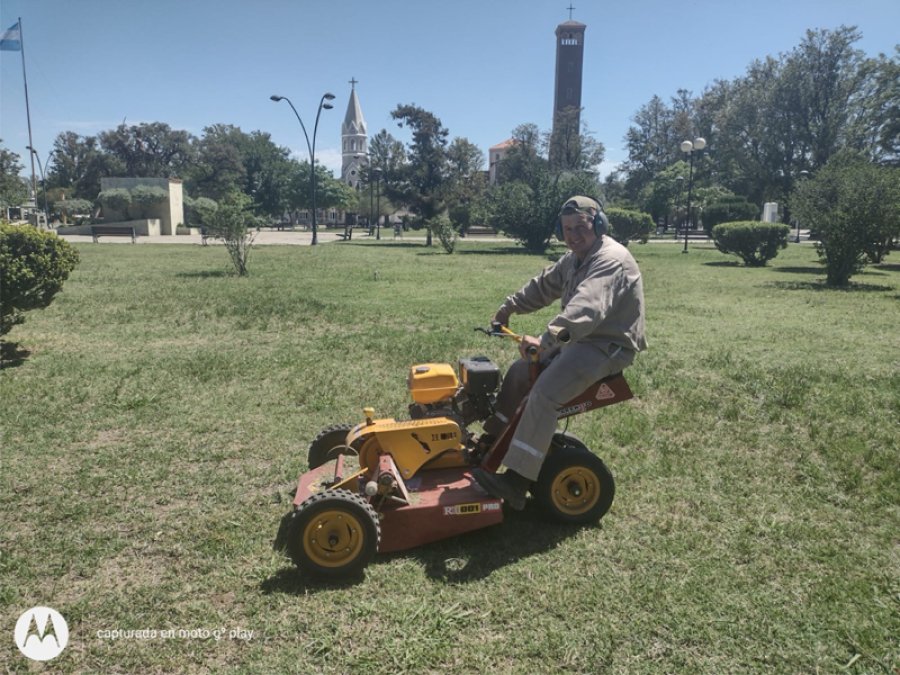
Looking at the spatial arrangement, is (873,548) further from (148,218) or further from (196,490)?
(148,218)

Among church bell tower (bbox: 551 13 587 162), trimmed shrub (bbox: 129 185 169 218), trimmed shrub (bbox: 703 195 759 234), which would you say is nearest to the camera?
trimmed shrub (bbox: 703 195 759 234)

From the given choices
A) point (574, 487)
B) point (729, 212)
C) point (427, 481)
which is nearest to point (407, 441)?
point (427, 481)

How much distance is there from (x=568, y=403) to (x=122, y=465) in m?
3.26

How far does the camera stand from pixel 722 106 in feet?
222

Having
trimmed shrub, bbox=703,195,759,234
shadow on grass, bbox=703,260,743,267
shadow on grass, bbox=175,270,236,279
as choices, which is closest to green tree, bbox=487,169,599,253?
shadow on grass, bbox=703,260,743,267

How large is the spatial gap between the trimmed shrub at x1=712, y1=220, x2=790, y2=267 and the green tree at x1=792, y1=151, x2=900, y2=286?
5.38 meters

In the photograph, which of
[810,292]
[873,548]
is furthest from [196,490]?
[810,292]

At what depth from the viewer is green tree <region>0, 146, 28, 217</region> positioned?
53219mm

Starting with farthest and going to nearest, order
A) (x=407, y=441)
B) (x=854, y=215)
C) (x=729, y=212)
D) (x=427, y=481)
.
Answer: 1. (x=729, y=212)
2. (x=854, y=215)
3. (x=427, y=481)
4. (x=407, y=441)

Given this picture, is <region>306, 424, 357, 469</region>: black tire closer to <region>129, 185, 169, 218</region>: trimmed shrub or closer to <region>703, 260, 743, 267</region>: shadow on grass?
<region>703, 260, 743, 267</region>: shadow on grass

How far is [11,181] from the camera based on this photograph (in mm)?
55906

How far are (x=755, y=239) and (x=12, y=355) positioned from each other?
21786mm

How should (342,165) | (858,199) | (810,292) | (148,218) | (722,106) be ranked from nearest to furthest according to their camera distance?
(810,292) < (858,199) < (148,218) < (722,106) < (342,165)

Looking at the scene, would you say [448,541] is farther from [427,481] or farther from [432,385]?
[432,385]
